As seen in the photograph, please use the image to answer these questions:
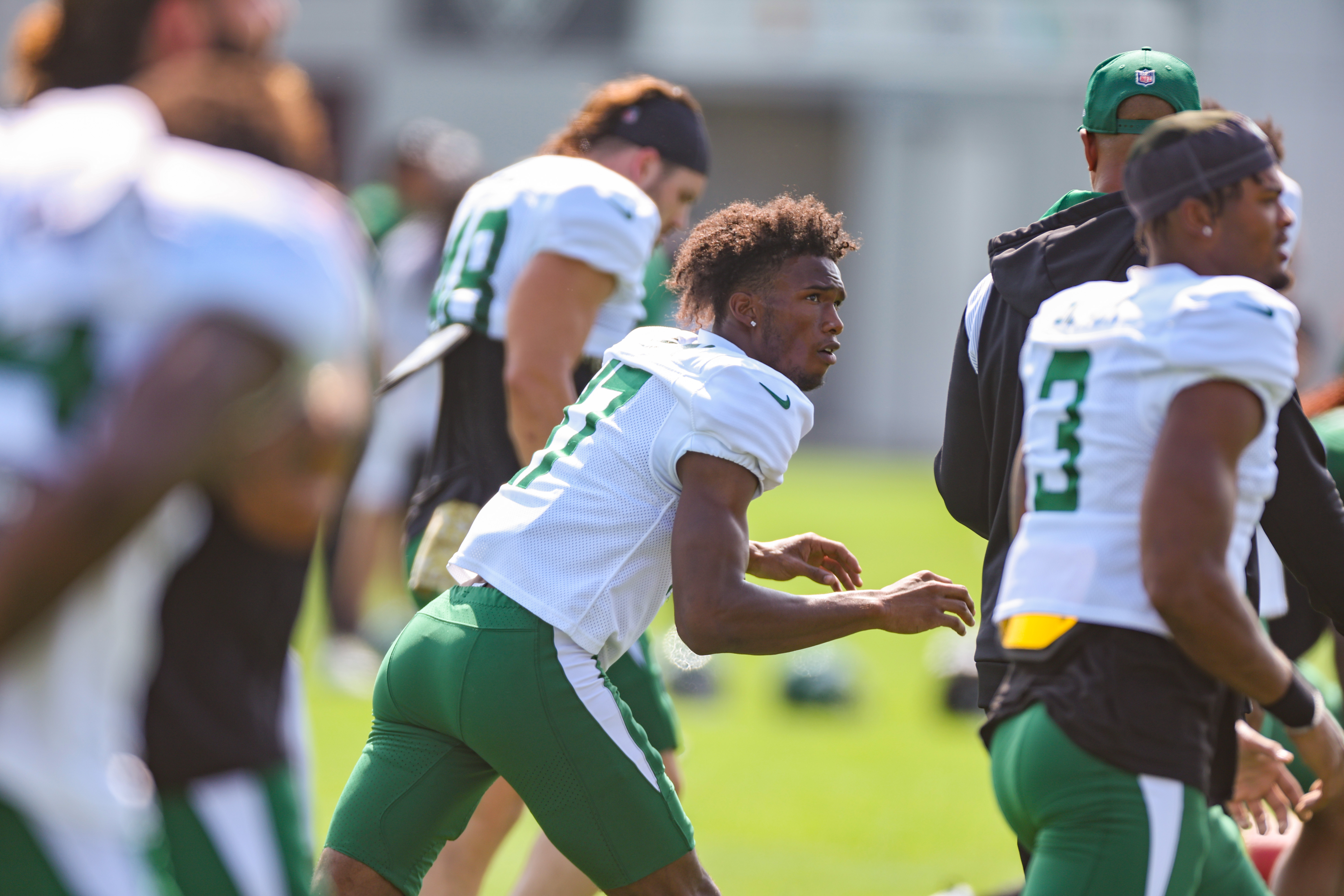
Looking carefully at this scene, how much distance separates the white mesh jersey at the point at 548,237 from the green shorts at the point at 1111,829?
1.90 m

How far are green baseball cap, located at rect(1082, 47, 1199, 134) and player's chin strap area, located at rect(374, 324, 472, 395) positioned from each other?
1.72 m

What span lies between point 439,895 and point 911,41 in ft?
76.1

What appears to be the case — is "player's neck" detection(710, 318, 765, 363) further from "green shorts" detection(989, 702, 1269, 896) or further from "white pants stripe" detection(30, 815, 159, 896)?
"white pants stripe" detection(30, 815, 159, 896)

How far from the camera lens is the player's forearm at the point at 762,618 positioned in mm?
2996

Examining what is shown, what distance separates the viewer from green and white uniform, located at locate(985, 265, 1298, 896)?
252 centimetres

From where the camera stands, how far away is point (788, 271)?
335 cm

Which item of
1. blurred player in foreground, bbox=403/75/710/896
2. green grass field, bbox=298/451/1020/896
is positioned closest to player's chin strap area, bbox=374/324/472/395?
blurred player in foreground, bbox=403/75/710/896

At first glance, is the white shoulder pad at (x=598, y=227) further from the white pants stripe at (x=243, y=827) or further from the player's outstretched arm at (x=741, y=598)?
the white pants stripe at (x=243, y=827)

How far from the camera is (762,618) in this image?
3.03 metres

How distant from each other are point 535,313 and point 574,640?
46.4 inches

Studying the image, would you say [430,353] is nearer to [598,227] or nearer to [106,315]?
[598,227]

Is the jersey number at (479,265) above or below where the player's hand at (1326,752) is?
above

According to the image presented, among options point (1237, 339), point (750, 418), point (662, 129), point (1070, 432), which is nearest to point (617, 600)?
point (750, 418)

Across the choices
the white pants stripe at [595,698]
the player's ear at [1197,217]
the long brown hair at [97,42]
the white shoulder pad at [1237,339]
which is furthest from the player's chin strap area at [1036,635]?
the long brown hair at [97,42]
